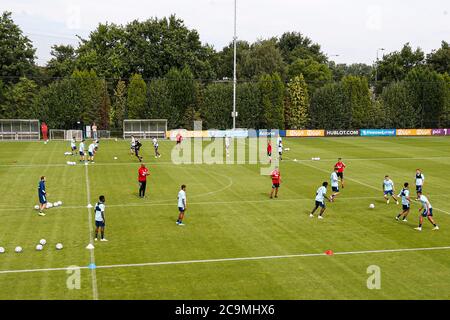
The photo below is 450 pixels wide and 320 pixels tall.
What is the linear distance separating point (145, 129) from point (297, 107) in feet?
89.5

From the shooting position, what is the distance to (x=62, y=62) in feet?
333

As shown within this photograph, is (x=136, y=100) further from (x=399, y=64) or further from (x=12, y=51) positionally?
(x=399, y=64)

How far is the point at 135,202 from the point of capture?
30.4m

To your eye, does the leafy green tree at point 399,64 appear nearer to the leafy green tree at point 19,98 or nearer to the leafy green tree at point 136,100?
the leafy green tree at point 136,100

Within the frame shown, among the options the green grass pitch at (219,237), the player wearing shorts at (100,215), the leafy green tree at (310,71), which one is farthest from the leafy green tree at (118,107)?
the player wearing shorts at (100,215)

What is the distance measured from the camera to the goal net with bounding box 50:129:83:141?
235 ft

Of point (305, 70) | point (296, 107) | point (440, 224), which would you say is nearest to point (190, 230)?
point (440, 224)

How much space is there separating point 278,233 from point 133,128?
5429cm

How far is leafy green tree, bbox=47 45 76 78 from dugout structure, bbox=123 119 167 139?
26.1 meters

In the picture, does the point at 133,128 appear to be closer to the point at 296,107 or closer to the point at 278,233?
the point at 296,107

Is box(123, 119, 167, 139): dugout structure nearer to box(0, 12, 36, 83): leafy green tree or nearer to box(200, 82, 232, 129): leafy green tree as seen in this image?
box(200, 82, 232, 129): leafy green tree

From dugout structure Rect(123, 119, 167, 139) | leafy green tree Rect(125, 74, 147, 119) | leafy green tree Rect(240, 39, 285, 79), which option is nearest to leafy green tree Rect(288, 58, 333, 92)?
leafy green tree Rect(240, 39, 285, 79)

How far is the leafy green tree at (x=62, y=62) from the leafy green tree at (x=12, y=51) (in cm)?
724

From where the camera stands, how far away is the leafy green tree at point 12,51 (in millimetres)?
85812
